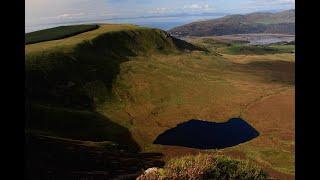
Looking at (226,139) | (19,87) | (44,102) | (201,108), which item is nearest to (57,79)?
(44,102)

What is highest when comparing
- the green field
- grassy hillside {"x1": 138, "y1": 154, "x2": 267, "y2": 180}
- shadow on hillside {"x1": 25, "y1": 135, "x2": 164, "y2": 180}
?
the green field

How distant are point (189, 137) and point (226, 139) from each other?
1558mm

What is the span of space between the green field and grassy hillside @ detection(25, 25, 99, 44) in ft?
4.80

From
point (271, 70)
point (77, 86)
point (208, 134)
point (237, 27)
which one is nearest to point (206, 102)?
point (208, 134)

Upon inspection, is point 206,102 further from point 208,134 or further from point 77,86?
point 77,86

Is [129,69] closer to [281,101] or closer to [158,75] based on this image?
[158,75]

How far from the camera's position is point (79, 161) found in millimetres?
13641

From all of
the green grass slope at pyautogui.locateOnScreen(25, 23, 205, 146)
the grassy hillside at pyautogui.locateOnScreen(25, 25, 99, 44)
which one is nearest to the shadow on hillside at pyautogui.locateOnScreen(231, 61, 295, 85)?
the green grass slope at pyautogui.locateOnScreen(25, 23, 205, 146)

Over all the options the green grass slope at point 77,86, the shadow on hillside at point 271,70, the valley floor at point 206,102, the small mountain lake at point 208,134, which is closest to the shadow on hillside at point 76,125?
the green grass slope at point 77,86

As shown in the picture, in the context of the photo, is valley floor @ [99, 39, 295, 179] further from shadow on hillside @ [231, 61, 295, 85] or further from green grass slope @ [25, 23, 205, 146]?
green grass slope @ [25, 23, 205, 146]

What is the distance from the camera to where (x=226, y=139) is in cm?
1644

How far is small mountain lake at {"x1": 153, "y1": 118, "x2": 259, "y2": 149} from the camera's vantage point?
630 inches

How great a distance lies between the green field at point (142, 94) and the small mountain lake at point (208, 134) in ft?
1.16

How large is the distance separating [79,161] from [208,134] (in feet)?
19.2
